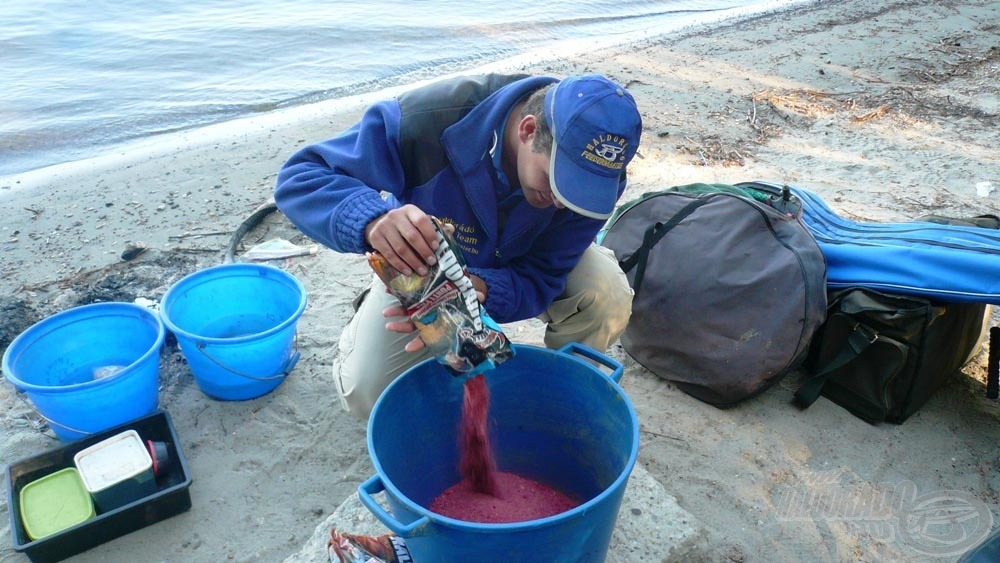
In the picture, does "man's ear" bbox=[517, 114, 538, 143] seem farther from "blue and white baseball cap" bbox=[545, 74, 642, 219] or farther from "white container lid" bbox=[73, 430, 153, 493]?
"white container lid" bbox=[73, 430, 153, 493]

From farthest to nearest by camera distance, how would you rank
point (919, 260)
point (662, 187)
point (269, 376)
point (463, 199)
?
point (662, 187), point (269, 376), point (919, 260), point (463, 199)

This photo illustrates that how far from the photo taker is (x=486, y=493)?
6.29 feet

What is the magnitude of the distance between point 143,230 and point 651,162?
9.19 feet

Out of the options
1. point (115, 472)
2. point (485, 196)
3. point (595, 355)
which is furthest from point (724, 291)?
point (115, 472)

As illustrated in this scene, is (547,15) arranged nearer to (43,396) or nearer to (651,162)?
(651,162)

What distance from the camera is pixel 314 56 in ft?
22.7

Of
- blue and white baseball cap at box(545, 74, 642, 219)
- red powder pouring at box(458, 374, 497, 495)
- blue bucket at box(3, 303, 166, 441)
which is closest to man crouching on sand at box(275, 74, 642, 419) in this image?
blue and white baseball cap at box(545, 74, 642, 219)

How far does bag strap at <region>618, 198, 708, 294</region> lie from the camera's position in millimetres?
2418

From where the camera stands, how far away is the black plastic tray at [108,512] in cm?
180

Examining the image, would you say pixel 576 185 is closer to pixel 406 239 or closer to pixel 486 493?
pixel 406 239

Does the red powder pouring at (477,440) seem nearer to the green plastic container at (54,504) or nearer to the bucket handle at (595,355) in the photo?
the bucket handle at (595,355)

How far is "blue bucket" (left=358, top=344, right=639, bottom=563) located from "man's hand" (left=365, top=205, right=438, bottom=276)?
11.0 inches

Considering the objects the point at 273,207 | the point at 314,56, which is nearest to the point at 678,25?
→ the point at 314,56

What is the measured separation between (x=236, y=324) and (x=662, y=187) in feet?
7.64
